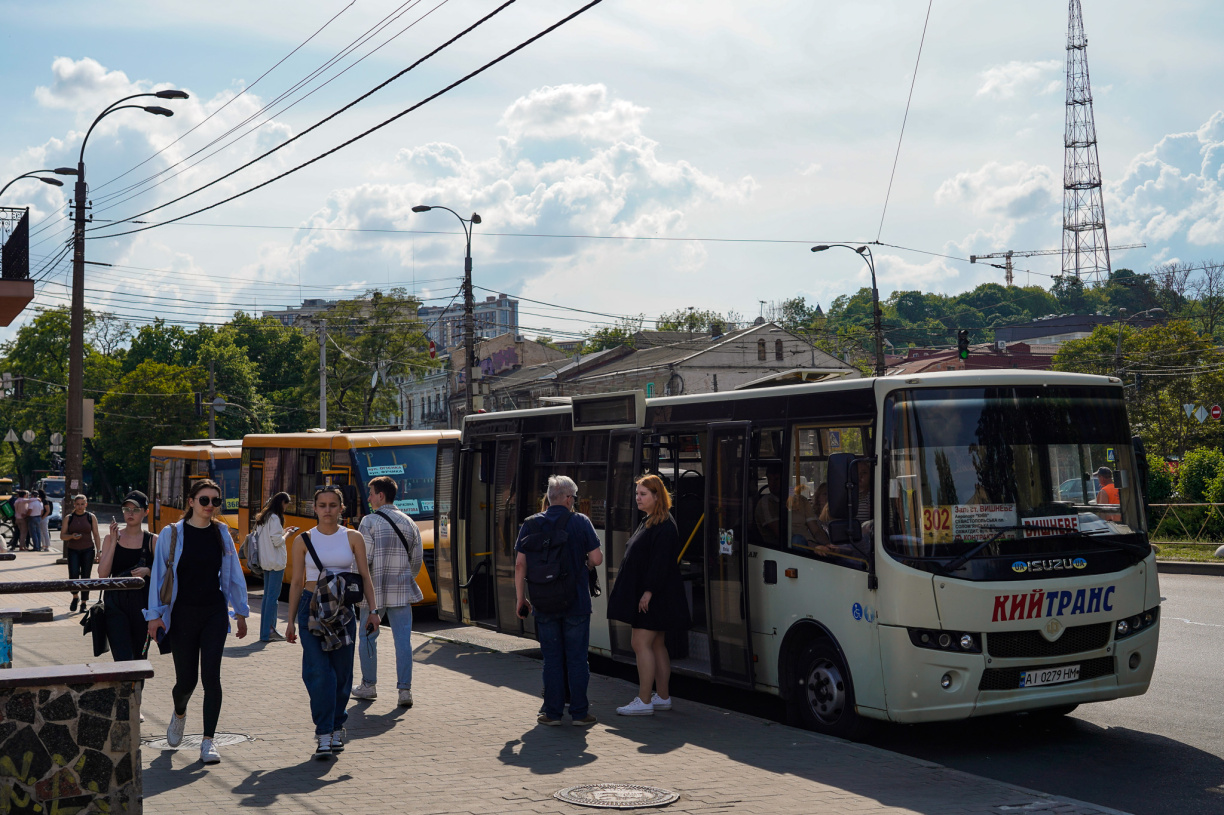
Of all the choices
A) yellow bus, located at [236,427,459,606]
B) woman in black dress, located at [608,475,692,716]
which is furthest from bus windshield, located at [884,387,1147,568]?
yellow bus, located at [236,427,459,606]

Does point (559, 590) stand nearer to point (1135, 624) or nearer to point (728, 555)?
point (728, 555)

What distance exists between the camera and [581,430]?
12.1 meters

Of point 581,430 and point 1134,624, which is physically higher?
point 581,430

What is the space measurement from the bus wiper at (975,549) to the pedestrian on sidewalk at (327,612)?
387cm

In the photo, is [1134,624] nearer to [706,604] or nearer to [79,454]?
[706,604]

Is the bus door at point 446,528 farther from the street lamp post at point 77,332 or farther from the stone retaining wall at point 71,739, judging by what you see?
the street lamp post at point 77,332

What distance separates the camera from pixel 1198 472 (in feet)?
85.0

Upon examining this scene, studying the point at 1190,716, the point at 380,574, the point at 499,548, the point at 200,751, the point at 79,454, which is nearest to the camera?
the point at 200,751

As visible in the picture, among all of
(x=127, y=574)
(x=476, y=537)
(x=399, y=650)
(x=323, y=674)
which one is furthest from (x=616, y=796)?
(x=476, y=537)

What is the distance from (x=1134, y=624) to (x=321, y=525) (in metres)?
5.68

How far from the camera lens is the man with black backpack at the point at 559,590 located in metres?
8.78

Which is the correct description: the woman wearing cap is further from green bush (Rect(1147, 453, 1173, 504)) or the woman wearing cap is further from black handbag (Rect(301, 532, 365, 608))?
green bush (Rect(1147, 453, 1173, 504))

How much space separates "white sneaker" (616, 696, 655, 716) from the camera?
363 inches

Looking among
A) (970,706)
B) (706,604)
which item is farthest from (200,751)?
(970,706)
